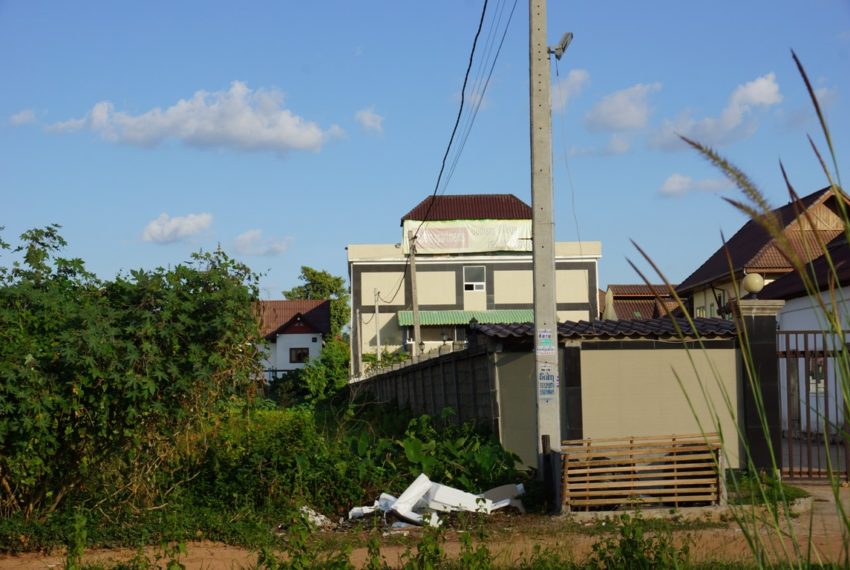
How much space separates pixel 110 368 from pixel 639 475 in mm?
5603

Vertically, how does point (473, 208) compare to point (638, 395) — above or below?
→ above

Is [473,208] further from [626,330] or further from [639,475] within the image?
[639,475]

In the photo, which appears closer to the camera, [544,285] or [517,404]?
[544,285]

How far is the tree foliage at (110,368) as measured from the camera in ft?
29.7

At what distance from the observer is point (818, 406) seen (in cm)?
484

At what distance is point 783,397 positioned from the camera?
20578 mm

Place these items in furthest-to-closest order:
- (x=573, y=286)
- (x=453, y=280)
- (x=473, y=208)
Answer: (x=473, y=208) → (x=573, y=286) → (x=453, y=280)

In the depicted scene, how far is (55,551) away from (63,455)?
1.07 metres

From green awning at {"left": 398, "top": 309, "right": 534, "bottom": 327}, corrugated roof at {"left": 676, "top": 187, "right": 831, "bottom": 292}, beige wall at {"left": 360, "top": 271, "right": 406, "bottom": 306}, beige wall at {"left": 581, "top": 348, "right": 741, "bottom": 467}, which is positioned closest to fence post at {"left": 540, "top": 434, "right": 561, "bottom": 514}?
beige wall at {"left": 581, "top": 348, "right": 741, "bottom": 467}

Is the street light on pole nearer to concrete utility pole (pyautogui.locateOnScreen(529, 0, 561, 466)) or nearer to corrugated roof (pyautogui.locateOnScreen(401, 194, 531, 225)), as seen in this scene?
concrete utility pole (pyautogui.locateOnScreen(529, 0, 561, 466))

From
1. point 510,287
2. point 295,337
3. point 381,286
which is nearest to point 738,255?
point 510,287

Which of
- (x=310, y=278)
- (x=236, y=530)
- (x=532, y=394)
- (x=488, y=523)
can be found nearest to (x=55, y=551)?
(x=236, y=530)

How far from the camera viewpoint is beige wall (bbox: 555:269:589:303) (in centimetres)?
5784

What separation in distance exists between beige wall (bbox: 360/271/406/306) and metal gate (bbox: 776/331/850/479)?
34.1 meters
